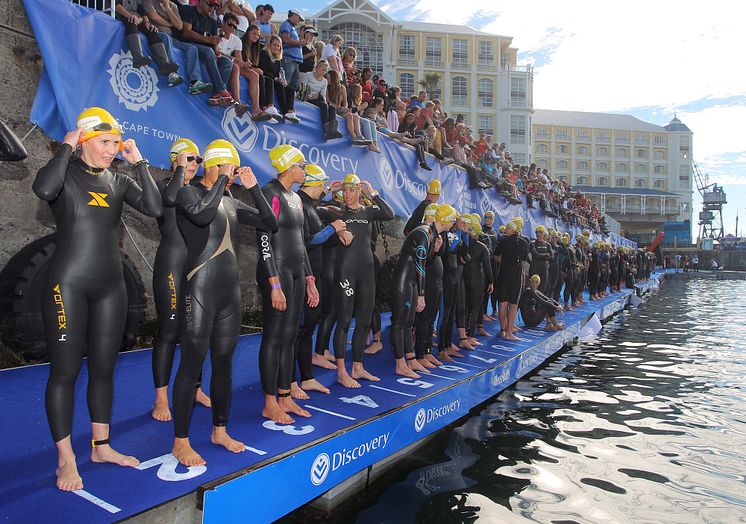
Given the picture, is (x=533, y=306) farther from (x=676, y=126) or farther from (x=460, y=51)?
(x=676, y=126)

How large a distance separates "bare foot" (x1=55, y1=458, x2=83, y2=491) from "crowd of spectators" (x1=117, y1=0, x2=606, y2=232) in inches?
184

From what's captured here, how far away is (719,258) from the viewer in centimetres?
5872

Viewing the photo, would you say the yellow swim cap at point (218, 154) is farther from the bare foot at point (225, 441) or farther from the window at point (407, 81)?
the window at point (407, 81)

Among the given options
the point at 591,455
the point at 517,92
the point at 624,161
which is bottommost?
the point at 591,455

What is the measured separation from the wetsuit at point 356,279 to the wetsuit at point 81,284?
2347 mm

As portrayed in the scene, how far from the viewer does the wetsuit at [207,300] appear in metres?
3.12

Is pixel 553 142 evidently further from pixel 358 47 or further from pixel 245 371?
pixel 245 371

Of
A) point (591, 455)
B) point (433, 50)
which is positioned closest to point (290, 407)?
point (591, 455)

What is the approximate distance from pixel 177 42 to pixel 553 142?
76103mm

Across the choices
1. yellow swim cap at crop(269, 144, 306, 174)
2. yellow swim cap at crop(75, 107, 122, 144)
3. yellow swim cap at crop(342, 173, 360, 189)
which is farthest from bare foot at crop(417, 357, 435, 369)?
yellow swim cap at crop(75, 107, 122, 144)

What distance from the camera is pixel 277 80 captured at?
25.7 feet

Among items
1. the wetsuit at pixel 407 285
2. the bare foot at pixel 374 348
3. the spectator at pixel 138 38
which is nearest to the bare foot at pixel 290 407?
the wetsuit at pixel 407 285

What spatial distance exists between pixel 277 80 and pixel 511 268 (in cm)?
493

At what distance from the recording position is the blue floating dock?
2598 mm
